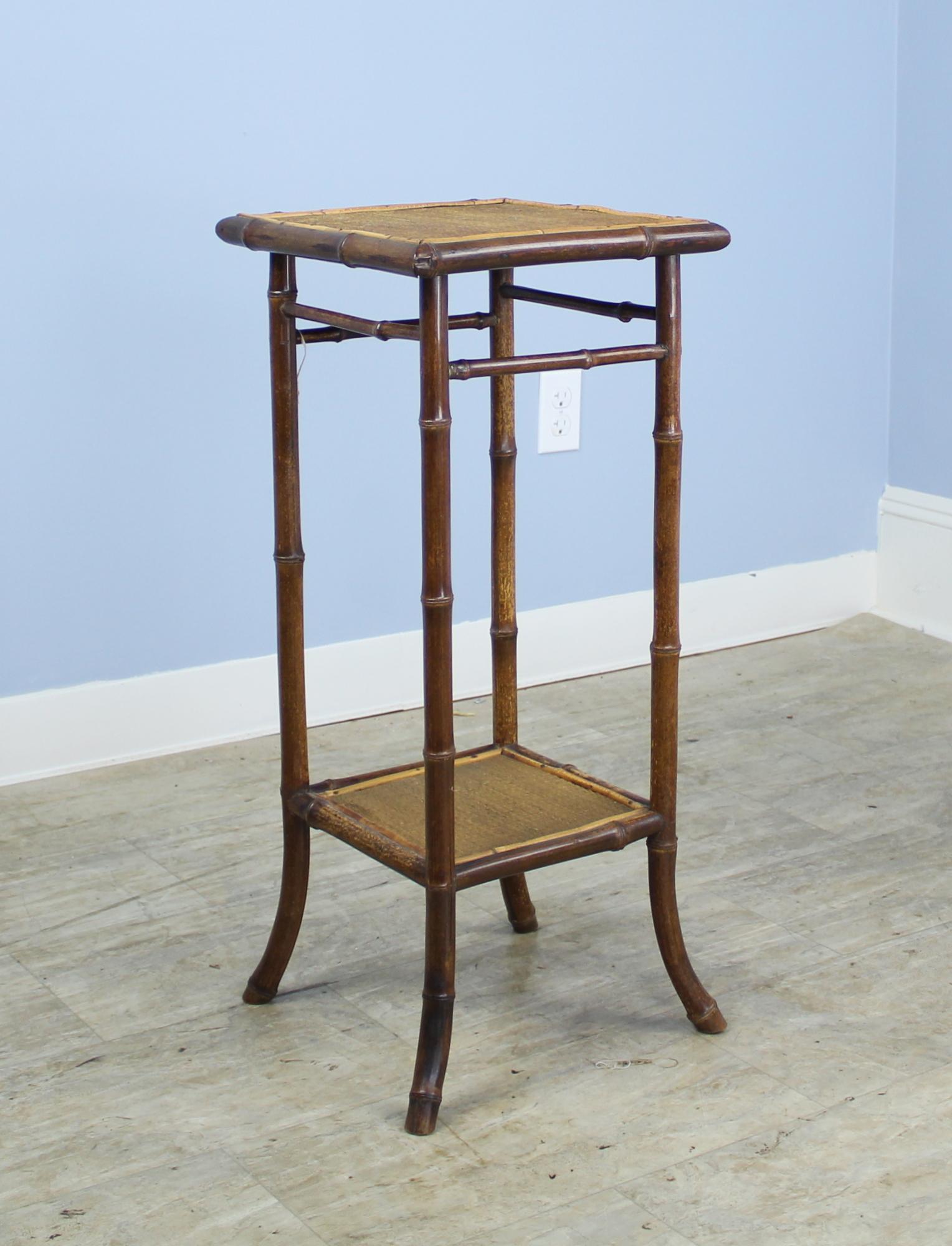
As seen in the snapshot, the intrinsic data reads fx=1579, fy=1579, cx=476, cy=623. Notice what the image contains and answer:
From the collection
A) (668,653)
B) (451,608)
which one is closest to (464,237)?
(451,608)

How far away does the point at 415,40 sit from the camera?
2.03 metres

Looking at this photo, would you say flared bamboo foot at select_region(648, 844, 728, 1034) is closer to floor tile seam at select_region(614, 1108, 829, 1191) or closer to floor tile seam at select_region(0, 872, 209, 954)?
floor tile seam at select_region(614, 1108, 829, 1191)

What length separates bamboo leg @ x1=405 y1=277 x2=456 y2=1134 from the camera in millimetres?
1143

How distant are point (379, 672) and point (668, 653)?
907 millimetres

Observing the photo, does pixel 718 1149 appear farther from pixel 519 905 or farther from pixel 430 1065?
pixel 519 905

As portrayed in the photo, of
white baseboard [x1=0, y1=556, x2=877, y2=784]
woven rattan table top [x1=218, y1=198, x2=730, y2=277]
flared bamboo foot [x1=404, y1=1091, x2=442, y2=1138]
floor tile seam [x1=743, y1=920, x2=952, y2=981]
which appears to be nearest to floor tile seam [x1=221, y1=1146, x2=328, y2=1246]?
flared bamboo foot [x1=404, y1=1091, x2=442, y2=1138]

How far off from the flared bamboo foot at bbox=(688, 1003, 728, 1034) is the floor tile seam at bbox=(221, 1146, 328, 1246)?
0.41 metres

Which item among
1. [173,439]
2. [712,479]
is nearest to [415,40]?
[173,439]

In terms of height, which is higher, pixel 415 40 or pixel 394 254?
pixel 415 40

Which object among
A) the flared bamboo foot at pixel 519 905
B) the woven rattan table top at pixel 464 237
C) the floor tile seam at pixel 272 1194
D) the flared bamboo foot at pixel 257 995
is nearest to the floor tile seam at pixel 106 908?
the flared bamboo foot at pixel 257 995

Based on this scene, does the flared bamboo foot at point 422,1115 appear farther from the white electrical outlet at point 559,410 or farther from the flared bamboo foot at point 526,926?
the white electrical outlet at point 559,410

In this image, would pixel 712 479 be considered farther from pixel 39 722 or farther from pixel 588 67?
pixel 39 722

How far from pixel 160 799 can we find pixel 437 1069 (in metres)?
0.75

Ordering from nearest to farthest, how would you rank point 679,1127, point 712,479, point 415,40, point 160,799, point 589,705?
point 679,1127, point 160,799, point 415,40, point 589,705, point 712,479
